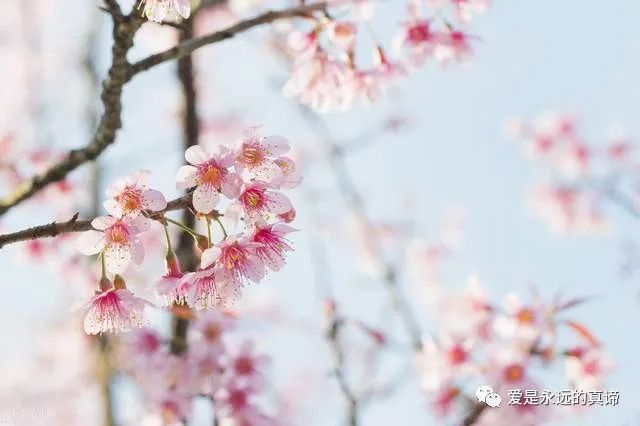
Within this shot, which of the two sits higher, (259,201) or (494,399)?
(259,201)

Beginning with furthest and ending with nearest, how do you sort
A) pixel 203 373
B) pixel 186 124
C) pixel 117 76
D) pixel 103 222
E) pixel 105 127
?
pixel 186 124 < pixel 203 373 < pixel 105 127 < pixel 117 76 < pixel 103 222

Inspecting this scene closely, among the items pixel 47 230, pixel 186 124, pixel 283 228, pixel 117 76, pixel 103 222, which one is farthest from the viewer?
pixel 186 124

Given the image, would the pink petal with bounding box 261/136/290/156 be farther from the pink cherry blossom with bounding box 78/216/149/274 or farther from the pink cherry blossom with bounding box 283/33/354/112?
the pink cherry blossom with bounding box 283/33/354/112

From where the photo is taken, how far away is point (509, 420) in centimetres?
343

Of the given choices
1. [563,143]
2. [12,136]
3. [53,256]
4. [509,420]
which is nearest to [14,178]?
[12,136]

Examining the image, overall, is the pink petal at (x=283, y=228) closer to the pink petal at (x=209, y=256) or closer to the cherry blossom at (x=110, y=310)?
the pink petal at (x=209, y=256)

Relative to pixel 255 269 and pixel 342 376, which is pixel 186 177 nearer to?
pixel 255 269

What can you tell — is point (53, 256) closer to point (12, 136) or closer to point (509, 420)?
point (12, 136)

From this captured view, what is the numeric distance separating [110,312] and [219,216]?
1.38 ft

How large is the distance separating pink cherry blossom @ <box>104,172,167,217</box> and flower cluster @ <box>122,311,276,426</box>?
1.46 meters

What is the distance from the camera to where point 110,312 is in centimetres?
200

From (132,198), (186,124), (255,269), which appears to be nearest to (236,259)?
(255,269)

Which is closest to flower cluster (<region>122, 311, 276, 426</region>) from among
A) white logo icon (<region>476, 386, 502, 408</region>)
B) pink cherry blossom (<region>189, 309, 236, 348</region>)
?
pink cherry blossom (<region>189, 309, 236, 348</region>)

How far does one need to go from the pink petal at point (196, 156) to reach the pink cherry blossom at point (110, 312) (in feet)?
1.28
